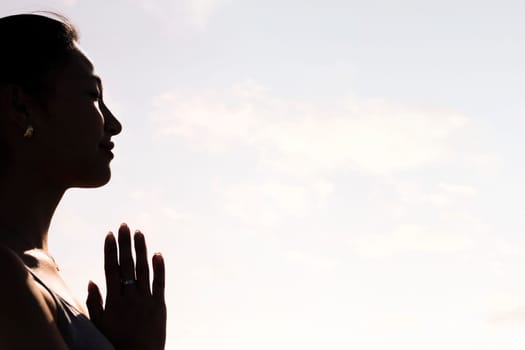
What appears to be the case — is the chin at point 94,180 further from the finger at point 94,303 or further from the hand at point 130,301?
the finger at point 94,303

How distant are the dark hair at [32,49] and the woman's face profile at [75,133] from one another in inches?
3.3

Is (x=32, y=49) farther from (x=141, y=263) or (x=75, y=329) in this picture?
(x=75, y=329)

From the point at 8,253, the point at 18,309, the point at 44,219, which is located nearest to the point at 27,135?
the point at 44,219

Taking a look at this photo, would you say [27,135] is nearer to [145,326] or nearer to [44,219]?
[44,219]

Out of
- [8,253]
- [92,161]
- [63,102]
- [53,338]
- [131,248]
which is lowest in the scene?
[53,338]

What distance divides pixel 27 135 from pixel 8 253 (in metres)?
0.96

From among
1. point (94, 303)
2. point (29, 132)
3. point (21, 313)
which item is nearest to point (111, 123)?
point (29, 132)

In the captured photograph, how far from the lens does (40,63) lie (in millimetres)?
5156

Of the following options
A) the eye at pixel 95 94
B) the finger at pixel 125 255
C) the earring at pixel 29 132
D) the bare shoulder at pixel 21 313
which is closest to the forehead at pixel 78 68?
the eye at pixel 95 94

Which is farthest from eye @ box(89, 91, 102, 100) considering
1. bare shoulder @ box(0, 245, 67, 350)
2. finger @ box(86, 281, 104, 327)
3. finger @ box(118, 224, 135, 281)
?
bare shoulder @ box(0, 245, 67, 350)

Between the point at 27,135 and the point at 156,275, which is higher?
the point at 27,135

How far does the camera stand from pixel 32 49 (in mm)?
5160

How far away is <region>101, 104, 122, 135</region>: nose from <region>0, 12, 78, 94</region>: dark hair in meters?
0.43

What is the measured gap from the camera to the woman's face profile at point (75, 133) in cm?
506
